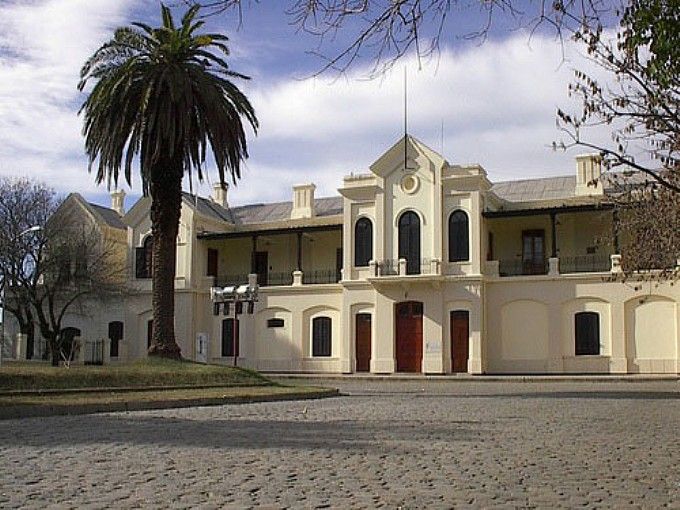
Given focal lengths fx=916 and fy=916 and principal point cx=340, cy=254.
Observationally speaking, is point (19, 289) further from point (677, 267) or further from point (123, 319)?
point (677, 267)

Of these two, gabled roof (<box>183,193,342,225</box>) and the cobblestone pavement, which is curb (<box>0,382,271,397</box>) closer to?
the cobblestone pavement

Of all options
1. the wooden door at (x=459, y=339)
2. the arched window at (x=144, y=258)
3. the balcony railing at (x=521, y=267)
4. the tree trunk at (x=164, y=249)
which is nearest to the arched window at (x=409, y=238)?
the wooden door at (x=459, y=339)

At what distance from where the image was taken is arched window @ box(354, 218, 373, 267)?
42.8m

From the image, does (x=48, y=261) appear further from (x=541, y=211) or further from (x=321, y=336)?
(x=541, y=211)

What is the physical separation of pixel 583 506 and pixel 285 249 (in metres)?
42.0

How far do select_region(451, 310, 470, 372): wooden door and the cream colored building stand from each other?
44 mm

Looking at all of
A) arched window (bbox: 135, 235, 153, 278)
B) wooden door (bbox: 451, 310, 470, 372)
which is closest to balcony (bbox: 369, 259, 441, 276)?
wooden door (bbox: 451, 310, 470, 372)

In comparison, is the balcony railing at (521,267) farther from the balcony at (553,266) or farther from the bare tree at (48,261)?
the bare tree at (48,261)

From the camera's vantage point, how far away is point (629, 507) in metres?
6.93

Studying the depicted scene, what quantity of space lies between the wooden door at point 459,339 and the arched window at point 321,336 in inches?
251

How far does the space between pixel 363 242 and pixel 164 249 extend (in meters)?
16.8

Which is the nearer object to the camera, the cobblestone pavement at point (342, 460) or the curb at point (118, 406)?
the cobblestone pavement at point (342, 460)

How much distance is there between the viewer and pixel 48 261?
41.6 metres

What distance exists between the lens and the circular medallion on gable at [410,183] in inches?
1649
